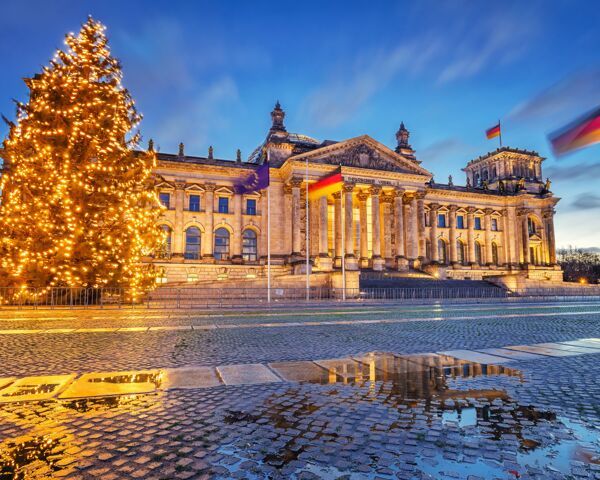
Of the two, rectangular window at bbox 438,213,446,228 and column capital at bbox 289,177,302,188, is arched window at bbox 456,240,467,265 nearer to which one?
rectangular window at bbox 438,213,446,228

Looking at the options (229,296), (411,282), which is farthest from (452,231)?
(229,296)

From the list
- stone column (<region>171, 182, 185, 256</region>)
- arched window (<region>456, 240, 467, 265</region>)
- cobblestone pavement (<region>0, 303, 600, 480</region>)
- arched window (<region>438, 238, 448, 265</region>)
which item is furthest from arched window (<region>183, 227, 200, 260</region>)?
cobblestone pavement (<region>0, 303, 600, 480</region>)

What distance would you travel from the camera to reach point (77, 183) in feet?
67.4

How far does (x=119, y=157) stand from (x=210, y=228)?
2398 centimetres

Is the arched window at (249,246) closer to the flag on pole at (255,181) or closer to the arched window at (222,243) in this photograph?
the arched window at (222,243)

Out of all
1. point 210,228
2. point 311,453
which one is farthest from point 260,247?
point 311,453

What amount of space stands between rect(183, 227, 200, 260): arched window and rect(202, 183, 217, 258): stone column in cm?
83

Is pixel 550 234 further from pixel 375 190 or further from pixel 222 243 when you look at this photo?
pixel 222 243

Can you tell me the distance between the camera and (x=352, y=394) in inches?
190

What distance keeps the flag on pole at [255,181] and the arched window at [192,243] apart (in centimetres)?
704

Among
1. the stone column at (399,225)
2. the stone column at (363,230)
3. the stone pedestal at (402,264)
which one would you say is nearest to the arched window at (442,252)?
the stone column at (399,225)

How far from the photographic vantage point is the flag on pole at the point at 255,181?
124ft

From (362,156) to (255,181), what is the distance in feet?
46.5

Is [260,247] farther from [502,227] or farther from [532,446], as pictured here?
[532,446]
